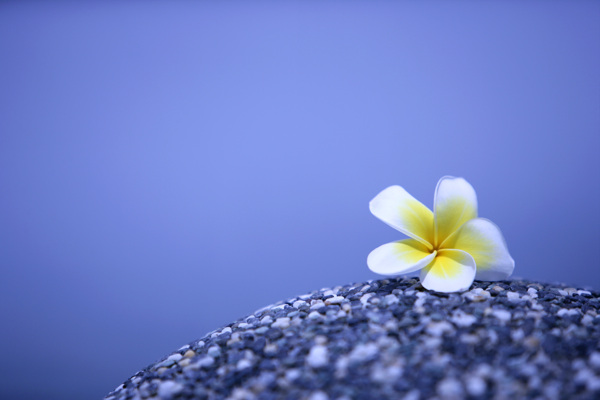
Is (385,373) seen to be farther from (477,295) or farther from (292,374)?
(477,295)

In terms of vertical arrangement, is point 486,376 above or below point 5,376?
below

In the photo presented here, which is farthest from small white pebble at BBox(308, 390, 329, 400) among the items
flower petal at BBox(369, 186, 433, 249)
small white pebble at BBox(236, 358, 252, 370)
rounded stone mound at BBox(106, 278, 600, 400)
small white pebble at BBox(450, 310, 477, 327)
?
flower petal at BBox(369, 186, 433, 249)

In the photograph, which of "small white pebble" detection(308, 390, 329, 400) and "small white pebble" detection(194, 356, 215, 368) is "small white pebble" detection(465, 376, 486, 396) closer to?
"small white pebble" detection(308, 390, 329, 400)

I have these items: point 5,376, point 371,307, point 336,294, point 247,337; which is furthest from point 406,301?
point 5,376

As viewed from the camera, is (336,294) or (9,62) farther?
(9,62)

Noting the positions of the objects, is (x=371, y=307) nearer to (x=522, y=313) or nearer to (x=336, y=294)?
(x=336, y=294)

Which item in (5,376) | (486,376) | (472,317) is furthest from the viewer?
(5,376)

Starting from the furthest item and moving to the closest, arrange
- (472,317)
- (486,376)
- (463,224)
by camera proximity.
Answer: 1. (463,224)
2. (472,317)
3. (486,376)

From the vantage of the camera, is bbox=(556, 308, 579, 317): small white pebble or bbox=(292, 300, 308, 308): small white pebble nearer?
bbox=(556, 308, 579, 317): small white pebble
